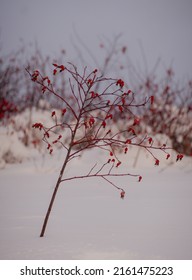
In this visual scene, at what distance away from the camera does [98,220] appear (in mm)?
A: 2068

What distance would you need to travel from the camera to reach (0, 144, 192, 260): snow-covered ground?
1593 millimetres

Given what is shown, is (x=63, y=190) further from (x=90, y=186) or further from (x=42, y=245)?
(x=42, y=245)

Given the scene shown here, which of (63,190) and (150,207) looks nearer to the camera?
(150,207)

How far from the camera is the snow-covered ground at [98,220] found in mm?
1593

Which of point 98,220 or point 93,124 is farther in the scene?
point 98,220

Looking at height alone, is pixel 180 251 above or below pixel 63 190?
below

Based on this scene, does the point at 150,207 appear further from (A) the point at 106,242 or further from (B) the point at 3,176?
(B) the point at 3,176

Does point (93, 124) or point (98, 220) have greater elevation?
point (93, 124)
